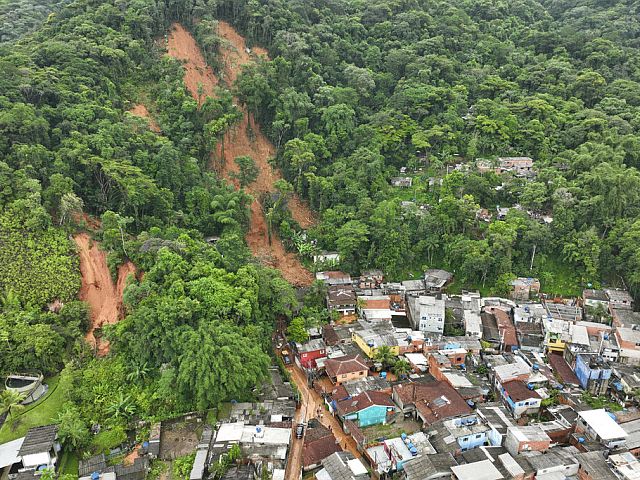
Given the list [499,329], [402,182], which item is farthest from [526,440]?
[402,182]

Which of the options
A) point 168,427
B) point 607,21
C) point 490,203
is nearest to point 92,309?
point 168,427

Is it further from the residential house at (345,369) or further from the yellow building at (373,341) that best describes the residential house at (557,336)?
the residential house at (345,369)

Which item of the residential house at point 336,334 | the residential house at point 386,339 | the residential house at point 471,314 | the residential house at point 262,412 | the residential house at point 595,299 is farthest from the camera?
the residential house at point 595,299

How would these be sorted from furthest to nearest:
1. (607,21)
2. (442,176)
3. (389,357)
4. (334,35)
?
1. (607,21)
2. (334,35)
3. (442,176)
4. (389,357)

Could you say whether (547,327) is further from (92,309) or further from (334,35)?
(334,35)

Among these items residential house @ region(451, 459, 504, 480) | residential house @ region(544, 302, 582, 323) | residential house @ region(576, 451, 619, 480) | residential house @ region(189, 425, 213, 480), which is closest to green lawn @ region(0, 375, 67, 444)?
residential house @ region(189, 425, 213, 480)

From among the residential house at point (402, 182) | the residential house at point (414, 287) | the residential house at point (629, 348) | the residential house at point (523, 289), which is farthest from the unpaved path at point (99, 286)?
the residential house at point (629, 348)

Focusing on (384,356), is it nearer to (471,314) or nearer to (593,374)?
(471,314)
